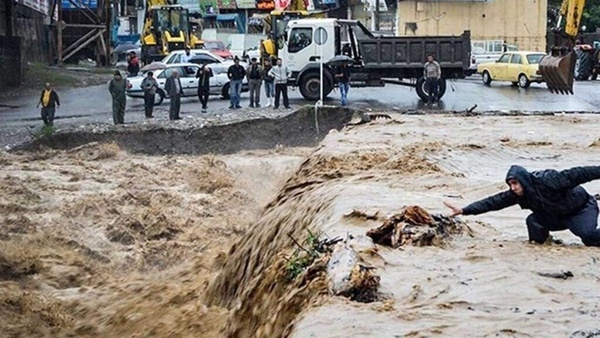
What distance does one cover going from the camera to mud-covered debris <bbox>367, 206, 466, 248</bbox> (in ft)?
28.8

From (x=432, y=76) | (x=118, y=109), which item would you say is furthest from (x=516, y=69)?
(x=118, y=109)

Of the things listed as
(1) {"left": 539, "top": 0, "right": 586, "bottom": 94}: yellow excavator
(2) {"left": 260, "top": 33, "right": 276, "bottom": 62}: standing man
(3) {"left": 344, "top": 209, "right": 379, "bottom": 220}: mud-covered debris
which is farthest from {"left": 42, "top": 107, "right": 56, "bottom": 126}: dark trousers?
(3) {"left": 344, "top": 209, "right": 379, "bottom": 220}: mud-covered debris

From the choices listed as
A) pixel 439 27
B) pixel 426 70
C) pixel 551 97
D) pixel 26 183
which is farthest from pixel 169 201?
pixel 439 27

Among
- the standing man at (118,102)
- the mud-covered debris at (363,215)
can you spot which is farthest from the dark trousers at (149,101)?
the mud-covered debris at (363,215)

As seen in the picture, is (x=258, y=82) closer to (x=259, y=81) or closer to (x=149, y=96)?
(x=259, y=81)

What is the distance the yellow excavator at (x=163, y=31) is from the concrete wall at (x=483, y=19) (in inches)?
649

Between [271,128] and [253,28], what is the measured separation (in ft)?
153

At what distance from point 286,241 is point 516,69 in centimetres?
2955

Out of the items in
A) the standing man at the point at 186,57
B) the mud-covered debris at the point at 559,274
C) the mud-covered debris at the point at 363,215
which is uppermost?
the standing man at the point at 186,57

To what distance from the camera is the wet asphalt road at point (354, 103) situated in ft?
96.7

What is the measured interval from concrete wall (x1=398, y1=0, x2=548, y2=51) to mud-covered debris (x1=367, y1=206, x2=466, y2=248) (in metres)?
50.3

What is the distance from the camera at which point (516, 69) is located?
1539 inches

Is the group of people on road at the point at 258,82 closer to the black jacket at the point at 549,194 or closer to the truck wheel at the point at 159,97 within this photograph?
the truck wheel at the point at 159,97

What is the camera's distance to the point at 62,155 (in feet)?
82.1
